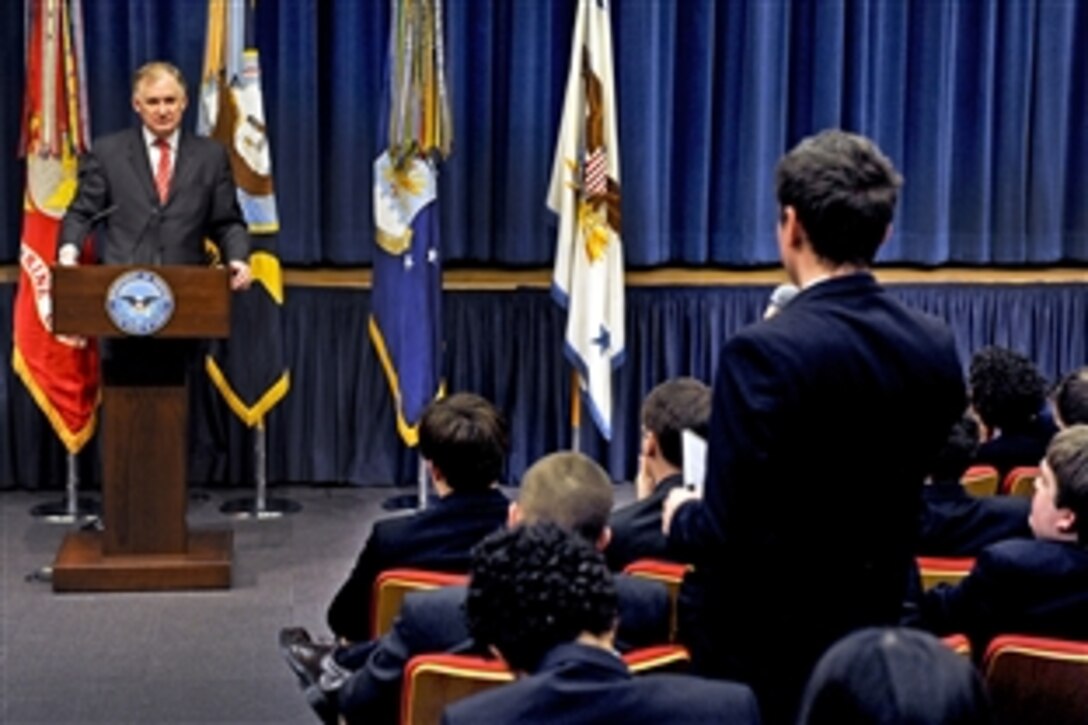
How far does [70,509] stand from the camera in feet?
22.4

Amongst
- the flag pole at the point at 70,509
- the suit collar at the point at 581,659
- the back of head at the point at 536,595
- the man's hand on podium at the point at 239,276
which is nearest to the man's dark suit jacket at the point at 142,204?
the man's hand on podium at the point at 239,276

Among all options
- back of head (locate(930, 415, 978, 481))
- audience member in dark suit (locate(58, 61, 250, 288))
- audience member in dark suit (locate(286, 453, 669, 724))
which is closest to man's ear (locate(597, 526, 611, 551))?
audience member in dark suit (locate(286, 453, 669, 724))

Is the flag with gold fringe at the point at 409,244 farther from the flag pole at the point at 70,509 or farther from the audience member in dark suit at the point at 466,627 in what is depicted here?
the audience member in dark suit at the point at 466,627

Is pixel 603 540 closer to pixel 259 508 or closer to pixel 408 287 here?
pixel 408 287

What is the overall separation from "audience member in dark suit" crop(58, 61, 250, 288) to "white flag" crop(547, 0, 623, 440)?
60.8 inches

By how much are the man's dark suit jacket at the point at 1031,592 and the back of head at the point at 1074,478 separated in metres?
0.10

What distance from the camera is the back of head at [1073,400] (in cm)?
461

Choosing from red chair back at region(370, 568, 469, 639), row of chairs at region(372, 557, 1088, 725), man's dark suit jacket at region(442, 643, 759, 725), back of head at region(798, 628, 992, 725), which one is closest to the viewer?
back of head at region(798, 628, 992, 725)

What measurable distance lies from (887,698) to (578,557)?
32.1 inches

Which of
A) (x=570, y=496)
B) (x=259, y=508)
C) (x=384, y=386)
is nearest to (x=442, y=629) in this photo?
(x=570, y=496)

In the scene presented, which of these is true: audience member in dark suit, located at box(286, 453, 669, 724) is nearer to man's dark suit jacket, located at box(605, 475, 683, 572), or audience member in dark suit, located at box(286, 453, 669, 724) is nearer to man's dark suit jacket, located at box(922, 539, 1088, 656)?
man's dark suit jacket, located at box(605, 475, 683, 572)

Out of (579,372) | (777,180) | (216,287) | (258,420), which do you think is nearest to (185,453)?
(216,287)

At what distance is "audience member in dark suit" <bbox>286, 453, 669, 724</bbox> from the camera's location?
2.97m

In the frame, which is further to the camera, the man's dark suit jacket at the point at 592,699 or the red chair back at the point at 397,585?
the red chair back at the point at 397,585
